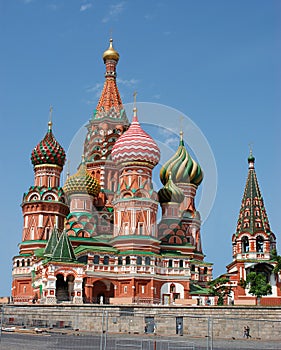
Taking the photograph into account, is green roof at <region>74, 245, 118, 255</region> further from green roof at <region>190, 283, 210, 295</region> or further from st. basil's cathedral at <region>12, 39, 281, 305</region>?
green roof at <region>190, 283, 210, 295</region>

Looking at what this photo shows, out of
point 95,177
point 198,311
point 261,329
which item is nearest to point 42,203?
point 95,177

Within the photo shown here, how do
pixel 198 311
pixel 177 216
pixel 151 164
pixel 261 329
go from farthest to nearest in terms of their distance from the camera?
pixel 177 216
pixel 151 164
pixel 198 311
pixel 261 329

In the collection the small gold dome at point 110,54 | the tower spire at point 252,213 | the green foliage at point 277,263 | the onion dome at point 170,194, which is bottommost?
the green foliage at point 277,263

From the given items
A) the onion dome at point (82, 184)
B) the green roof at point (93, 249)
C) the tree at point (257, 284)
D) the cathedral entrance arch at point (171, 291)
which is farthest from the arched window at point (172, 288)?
the onion dome at point (82, 184)

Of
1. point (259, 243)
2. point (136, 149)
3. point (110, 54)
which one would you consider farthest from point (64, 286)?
point (110, 54)

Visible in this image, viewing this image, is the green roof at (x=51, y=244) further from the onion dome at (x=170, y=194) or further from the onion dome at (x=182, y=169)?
the onion dome at (x=182, y=169)

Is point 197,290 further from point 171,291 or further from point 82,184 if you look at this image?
point 82,184

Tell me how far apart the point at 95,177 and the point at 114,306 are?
24512mm

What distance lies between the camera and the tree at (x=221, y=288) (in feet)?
135

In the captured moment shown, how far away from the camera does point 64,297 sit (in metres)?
41.3

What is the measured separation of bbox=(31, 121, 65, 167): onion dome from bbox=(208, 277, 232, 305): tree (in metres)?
18.8

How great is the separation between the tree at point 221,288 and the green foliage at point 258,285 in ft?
5.72

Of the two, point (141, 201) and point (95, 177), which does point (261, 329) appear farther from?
point (95, 177)

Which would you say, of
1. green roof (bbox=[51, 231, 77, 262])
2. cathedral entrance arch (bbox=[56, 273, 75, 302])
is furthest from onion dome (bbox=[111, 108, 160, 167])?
cathedral entrance arch (bbox=[56, 273, 75, 302])
